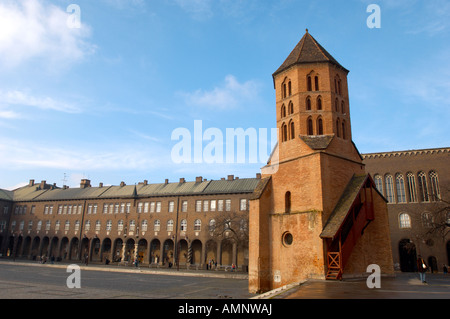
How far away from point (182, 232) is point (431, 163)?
121ft

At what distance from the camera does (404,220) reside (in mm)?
40531

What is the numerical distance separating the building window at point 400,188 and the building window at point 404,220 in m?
1.79

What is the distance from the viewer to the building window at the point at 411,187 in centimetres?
4078

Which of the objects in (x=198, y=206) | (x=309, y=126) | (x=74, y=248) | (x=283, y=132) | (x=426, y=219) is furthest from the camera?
(x=74, y=248)

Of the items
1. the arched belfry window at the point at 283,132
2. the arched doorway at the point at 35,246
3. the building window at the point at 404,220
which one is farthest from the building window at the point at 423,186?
the arched doorway at the point at 35,246

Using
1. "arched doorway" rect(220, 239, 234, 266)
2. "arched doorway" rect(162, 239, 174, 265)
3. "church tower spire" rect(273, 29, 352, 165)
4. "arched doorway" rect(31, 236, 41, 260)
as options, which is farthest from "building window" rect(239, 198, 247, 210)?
"arched doorway" rect(31, 236, 41, 260)

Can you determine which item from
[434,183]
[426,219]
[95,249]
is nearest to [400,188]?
[434,183]

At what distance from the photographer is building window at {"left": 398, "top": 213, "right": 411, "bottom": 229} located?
4022 cm

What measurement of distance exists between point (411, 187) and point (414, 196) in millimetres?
1166

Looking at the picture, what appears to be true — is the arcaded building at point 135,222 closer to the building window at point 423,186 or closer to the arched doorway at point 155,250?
the arched doorway at point 155,250

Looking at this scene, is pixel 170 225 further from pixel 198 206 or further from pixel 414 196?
pixel 414 196

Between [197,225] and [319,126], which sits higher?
[319,126]

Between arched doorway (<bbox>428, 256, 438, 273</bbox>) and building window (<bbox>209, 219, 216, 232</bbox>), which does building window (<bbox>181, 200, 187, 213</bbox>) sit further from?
arched doorway (<bbox>428, 256, 438, 273</bbox>)
